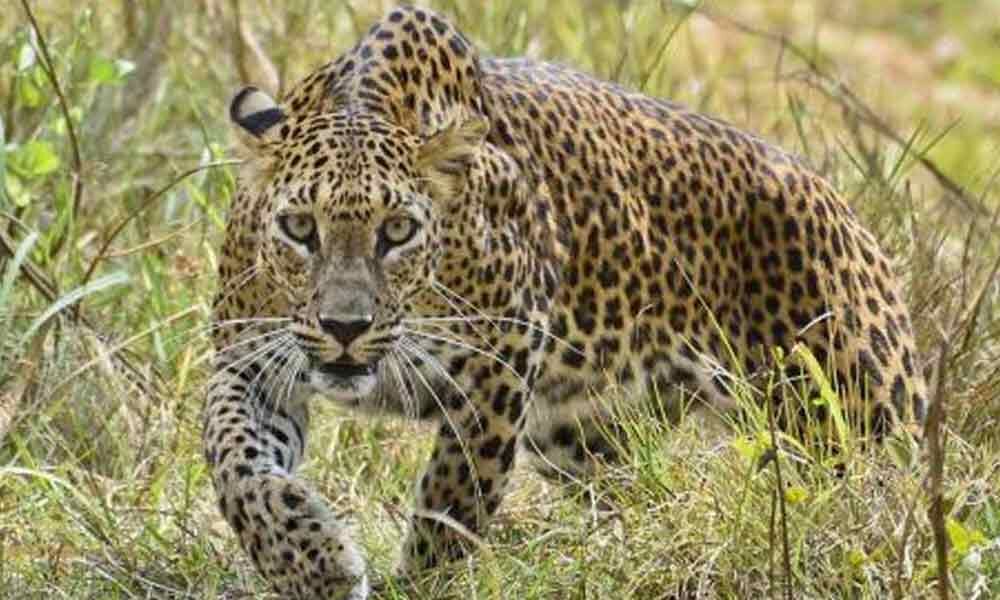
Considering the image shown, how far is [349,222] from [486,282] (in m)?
0.55

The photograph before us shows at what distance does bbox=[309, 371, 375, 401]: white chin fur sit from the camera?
756cm

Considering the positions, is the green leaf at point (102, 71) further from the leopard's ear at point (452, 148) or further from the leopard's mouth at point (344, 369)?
the leopard's mouth at point (344, 369)

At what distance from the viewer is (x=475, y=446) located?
805cm

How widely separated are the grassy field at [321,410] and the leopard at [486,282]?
0.75 ft

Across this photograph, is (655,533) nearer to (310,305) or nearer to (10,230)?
(310,305)

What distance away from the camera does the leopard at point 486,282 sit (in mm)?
7633

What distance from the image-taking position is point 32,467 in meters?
8.41

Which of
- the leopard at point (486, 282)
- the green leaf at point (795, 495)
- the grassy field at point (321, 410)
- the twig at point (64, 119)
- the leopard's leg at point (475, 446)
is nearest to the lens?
the green leaf at point (795, 495)

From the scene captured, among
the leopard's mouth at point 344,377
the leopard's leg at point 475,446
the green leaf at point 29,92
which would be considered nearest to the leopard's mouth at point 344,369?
the leopard's mouth at point 344,377

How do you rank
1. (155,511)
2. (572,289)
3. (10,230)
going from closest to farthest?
(155,511) < (572,289) < (10,230)

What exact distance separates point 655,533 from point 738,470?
0.24m

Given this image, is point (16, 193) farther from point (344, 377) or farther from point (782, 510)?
point (782, 510)

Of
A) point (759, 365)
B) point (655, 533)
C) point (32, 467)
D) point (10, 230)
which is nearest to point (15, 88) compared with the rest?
point (10, 230)

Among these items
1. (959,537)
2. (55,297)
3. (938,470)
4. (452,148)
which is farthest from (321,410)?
(938,470)
